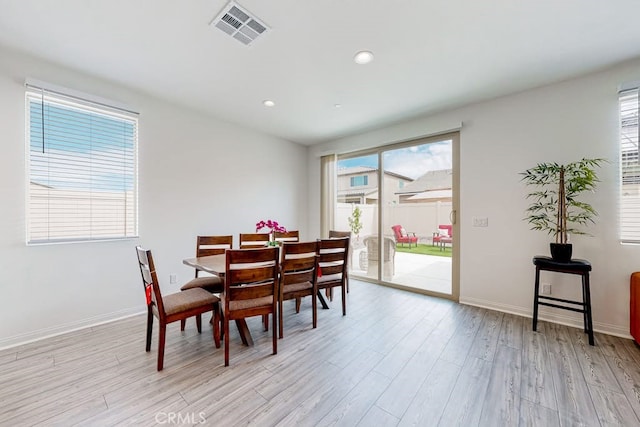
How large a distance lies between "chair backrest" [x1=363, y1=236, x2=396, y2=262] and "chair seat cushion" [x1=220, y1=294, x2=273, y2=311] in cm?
249

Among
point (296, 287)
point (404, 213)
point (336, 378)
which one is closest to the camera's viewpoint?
point (336, 378)

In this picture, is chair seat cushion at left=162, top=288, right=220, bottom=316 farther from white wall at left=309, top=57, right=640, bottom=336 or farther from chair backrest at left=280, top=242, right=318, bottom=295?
white wall at left=309, top=57, right=640, bottom=336

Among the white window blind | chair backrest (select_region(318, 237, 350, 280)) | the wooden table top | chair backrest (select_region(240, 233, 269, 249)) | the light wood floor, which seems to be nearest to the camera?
the light wood floor

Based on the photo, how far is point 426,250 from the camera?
12.2ft

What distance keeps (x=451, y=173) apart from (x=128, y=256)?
13.7 ft

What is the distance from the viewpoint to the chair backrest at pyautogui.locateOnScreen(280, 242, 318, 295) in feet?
7.75

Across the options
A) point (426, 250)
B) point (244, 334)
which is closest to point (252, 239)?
point (244, 334)

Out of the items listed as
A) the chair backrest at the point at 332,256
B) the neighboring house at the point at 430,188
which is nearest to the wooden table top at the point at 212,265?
the chair backrest at the point at 332,256

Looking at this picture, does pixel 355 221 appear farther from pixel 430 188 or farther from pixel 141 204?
pixel 141 204

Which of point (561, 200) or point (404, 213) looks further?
point (404, 213)

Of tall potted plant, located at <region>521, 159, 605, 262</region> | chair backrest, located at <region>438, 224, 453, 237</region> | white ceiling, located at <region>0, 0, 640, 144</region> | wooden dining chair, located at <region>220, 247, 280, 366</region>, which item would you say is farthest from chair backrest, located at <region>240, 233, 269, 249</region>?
tall potted plant, located at <region>521, 159, 605, 262</region>

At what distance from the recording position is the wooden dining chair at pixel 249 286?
1887mm

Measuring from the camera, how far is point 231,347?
2203 mm

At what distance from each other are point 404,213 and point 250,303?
2762 millimetres
